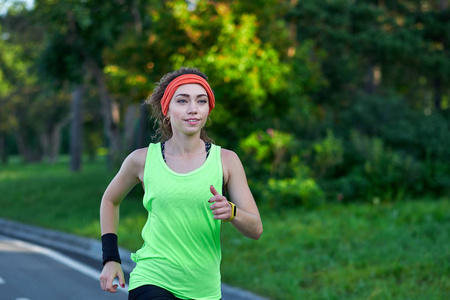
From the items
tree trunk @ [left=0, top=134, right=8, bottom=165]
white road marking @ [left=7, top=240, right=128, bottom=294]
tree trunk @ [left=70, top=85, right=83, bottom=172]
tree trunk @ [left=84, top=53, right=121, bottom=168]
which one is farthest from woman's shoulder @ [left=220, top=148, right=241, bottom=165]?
tree trunk @ [left=0, top=134, right=8, bottom=165]

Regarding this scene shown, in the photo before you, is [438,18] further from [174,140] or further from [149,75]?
[174,140]

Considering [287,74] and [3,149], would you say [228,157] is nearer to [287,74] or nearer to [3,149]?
[287,74]

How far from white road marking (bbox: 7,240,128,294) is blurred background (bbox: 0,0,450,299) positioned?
1.00m

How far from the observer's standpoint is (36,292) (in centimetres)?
740

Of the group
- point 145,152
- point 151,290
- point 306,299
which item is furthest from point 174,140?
point 306,299

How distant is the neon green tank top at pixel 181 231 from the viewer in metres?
2.93

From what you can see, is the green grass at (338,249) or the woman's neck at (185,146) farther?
the green grass at (338,249)

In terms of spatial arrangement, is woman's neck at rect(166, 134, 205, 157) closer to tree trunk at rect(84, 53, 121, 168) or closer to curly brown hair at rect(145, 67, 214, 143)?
curly brown hair at rect(145, 67, 214, 143)

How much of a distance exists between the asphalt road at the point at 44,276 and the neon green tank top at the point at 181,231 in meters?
4.51

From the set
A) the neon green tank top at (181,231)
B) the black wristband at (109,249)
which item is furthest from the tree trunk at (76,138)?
the neon green tank top at (181,231)

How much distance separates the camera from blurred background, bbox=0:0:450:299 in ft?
26.7

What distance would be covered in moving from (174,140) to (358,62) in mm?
22249

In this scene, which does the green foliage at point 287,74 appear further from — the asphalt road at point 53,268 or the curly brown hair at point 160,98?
the curly brown hair at point 160,98

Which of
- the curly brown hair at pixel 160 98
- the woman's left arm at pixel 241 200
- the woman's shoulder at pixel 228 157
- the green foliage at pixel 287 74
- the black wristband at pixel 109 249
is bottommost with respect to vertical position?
the black wristband at pixel 109 249
